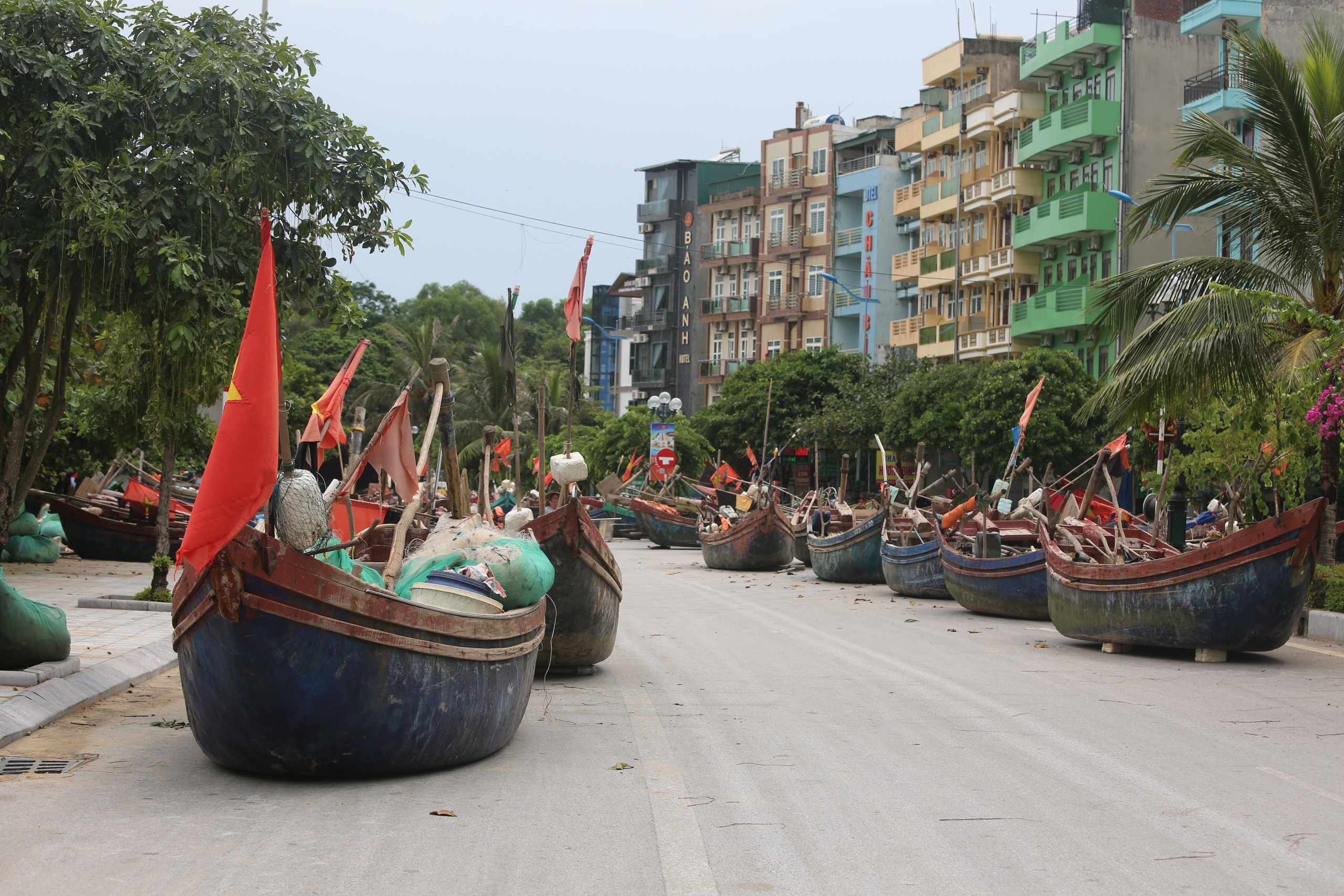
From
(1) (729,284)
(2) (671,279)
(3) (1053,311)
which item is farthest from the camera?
(2) (671,279)

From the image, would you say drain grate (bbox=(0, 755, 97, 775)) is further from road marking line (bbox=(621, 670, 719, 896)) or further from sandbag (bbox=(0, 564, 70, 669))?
road marking line (bbox=(621, 670, 719, 896))

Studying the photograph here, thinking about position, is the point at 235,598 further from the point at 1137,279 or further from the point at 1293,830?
the point at 1137,279

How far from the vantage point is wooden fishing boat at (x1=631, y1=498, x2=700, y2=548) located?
4303cm

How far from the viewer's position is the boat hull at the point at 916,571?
73.3 feet

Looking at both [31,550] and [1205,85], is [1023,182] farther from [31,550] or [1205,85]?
[31,550]

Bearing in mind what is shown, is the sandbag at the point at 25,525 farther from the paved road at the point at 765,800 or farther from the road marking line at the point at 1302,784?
the road marking line at the point at 1302,784

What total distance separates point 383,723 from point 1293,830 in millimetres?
4700

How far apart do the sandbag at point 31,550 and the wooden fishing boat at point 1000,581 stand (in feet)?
51.0

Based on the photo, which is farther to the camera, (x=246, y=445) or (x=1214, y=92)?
(x=1214, y=92)

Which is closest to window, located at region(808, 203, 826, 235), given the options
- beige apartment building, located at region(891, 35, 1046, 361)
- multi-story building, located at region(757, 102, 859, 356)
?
multi-story building, located at region(757, 102, 859, 356)

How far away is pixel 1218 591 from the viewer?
1309 centimetres

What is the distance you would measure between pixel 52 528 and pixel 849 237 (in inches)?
1898

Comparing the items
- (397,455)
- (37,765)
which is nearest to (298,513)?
(37,765)

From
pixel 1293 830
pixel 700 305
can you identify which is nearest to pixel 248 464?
pixel 1293 830
